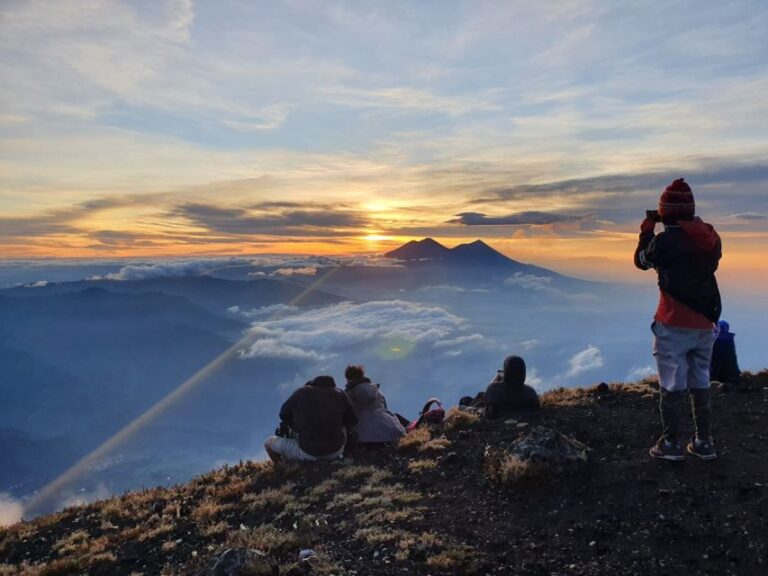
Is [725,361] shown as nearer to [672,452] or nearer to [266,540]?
[672,452]

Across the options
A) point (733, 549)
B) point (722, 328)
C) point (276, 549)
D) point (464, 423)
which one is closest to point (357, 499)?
point (276, 549)

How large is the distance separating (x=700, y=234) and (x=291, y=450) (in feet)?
32.8

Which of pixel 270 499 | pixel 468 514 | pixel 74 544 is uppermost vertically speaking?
pixel 468 514

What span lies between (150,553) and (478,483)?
603cm

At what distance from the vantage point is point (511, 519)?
25.1ft

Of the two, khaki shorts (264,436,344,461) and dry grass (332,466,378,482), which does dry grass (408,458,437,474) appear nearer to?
dry grass (332,466,378,482)

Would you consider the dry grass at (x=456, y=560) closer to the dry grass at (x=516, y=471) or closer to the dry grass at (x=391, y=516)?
the dry grass at (x=391, y=516)

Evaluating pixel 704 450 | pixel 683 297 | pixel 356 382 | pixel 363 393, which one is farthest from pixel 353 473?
pixel 683 297

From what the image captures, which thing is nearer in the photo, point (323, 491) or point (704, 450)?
point (704, 450)

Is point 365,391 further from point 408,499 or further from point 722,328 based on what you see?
point 722,328

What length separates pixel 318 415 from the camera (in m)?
11.9

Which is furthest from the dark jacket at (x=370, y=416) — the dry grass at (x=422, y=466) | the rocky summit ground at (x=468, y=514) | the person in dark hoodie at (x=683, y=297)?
the person in dark hoodie at (x=683, y=297)

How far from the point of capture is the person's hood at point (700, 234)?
7.33 meters

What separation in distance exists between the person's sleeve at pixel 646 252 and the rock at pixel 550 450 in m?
3.32
